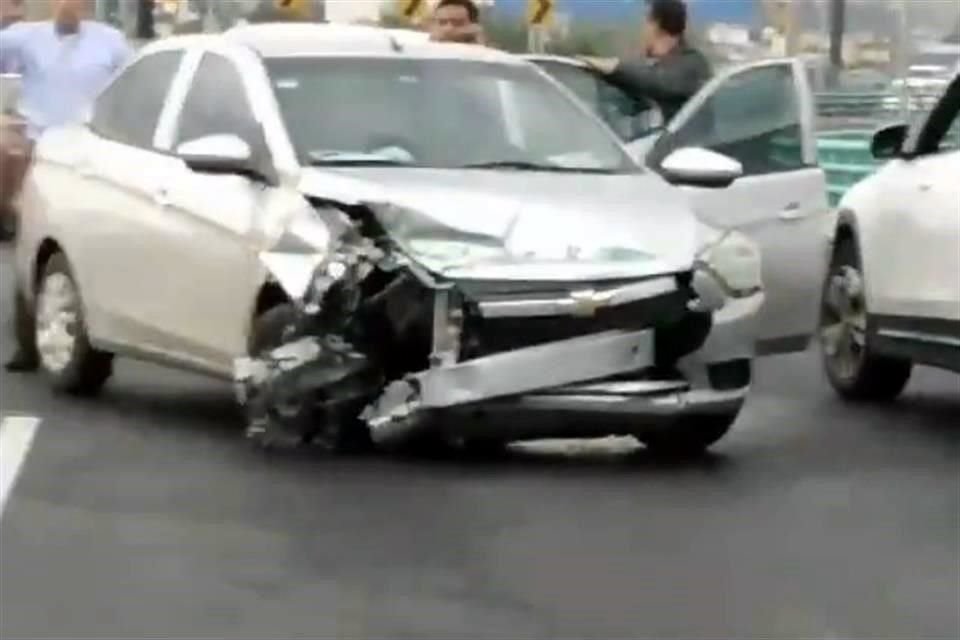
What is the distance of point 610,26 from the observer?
35219mm

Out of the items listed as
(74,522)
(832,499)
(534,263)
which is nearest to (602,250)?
(534,263)

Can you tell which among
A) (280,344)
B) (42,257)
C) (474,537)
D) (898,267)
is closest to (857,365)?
(898,267)

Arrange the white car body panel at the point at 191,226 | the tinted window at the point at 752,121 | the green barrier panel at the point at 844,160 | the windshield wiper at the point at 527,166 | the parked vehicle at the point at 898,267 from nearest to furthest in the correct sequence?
the white car body panel at the point at 191,226
the windshield wiper at the point at 527,166
the parked vehicle at the point at 898,267
the tinted window at the point at 752,121
the green barrier panel at the point at 844,160

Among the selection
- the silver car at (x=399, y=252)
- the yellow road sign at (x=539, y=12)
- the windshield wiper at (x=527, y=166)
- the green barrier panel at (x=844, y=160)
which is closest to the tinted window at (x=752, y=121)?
the silver car at (x=399, y=252)

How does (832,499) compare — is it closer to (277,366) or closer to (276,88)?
(277,366)

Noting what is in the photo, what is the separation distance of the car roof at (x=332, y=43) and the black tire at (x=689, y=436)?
6.74 feet

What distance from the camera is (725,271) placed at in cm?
1159

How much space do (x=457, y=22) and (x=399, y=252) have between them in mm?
5558

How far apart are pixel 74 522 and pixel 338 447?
191cm

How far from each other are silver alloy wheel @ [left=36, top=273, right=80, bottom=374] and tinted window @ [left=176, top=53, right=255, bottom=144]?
107cm

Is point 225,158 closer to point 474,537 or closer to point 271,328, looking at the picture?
point 271,328

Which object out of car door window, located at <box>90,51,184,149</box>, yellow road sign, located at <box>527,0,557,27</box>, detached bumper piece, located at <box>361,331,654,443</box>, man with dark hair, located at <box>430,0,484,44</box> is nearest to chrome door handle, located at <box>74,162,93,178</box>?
car door window, located at <box>90,51,184,149</box>

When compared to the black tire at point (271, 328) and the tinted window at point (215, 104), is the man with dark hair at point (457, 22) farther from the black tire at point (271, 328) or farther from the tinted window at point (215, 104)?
the black tire at point (271, 328)

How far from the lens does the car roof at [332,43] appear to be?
42.6ft
